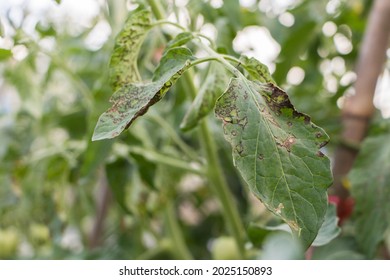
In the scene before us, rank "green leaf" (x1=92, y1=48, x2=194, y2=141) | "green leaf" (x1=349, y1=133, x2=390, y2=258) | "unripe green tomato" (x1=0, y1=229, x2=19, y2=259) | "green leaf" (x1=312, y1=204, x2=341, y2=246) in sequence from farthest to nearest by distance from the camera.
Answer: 1. "unripe green tomato" (x1=0, y1=229, x2=19, y2=259)
2. "green leaf" (x1=349, y1=133, x2=390, y2=258)
3. "green leaf" (x1=312, y1=204, x2=341, y2=246)
4. "green leaf" (x1=92, y1=48, x2=194, y2=141)

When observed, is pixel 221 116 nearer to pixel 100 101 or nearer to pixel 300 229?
pixel 300 229

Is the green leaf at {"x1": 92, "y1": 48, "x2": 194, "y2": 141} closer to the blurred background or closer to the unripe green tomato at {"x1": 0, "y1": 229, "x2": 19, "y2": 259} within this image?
the blurred background

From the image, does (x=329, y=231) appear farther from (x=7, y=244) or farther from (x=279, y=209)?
(x=7, y=244)

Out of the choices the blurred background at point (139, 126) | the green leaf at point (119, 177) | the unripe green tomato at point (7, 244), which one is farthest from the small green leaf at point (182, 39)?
the unripe green tomato at point (7, 244)

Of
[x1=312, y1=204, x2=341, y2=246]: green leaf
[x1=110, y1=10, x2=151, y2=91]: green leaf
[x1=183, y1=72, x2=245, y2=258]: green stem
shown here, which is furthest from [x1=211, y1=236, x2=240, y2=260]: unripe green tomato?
[x1=110, y1=10, x2=151, y2=91]: green leaf

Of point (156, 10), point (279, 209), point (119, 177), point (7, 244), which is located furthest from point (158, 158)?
point (7, 244)
